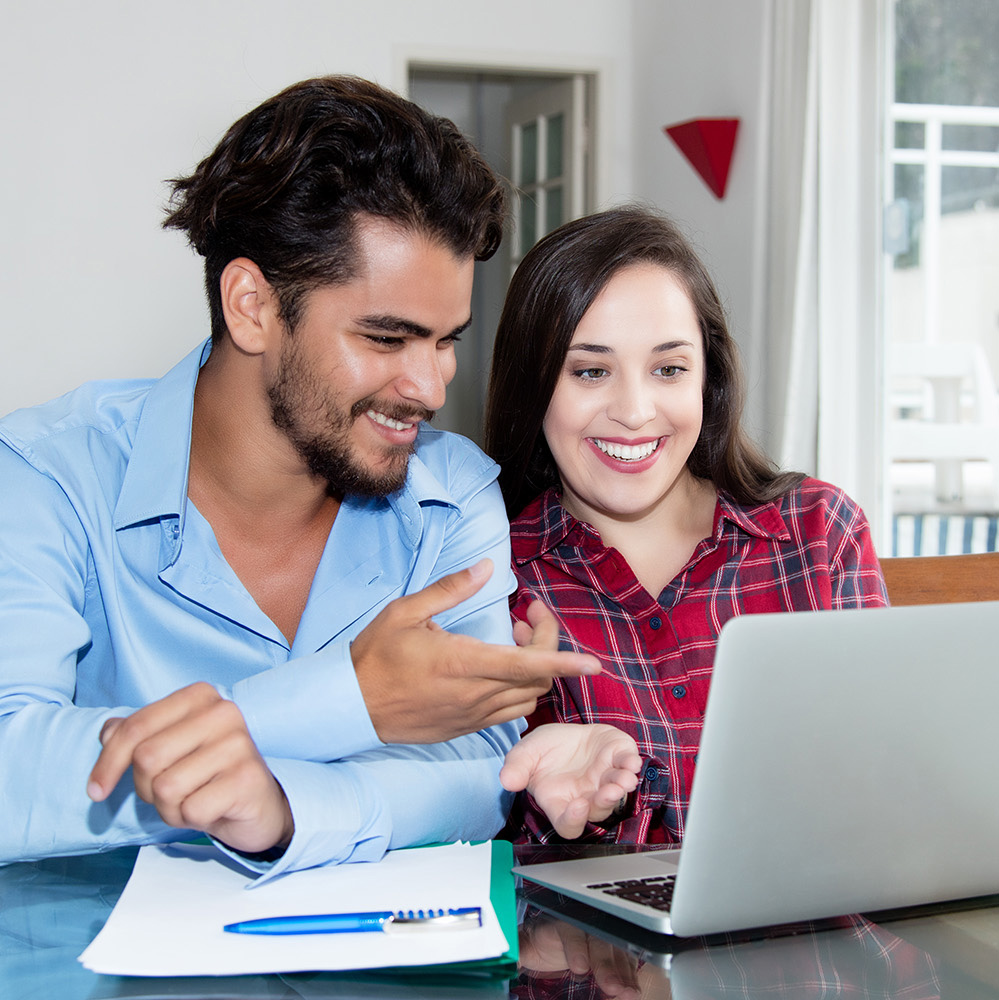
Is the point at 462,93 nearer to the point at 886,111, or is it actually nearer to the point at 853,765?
the point at 886,111

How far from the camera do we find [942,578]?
4.91 ft

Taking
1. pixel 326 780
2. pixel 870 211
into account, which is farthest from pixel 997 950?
pixel 870 211

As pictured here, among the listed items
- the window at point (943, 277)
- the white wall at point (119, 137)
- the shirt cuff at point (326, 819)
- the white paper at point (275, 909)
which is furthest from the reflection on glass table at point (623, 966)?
the white wall at point (119, 137)

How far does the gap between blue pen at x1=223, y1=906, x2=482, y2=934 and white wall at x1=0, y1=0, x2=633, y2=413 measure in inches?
144

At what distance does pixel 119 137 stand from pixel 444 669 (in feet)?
12.1

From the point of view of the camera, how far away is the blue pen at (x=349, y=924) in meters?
0.74

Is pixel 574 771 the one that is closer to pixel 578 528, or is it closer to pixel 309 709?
pixel 309 709

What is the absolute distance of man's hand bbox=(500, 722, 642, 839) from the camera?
980 mm

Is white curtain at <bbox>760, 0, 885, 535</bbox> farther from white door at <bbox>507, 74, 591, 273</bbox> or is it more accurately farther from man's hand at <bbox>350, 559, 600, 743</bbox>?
man's hand at <bbox>350, 559, 600, 743</bbox>

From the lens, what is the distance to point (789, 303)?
11.2 ft

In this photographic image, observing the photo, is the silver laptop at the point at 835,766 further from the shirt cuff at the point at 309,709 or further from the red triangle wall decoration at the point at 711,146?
the red triangle wall decoration at the point at 711,146

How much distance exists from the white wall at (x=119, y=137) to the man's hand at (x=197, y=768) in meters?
3.50

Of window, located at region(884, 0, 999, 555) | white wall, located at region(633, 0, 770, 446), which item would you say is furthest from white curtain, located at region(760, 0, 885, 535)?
white wall, located at region(633, 0, 770, 446)

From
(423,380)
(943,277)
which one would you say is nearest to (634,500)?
(423,380)
